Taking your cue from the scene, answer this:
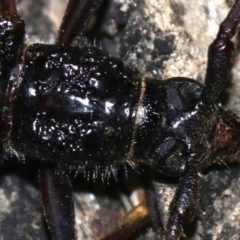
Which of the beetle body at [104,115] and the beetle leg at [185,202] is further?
the beetle body at [104,115]

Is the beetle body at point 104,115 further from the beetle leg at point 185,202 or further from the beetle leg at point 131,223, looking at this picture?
the beetle leg at point 131,223

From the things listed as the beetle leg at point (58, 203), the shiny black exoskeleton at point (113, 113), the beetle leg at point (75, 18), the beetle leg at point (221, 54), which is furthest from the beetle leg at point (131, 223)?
the beetle leg at point (75, 18)

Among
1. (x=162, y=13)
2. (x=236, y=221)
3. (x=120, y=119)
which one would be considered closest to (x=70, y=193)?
(x=120, y=119)

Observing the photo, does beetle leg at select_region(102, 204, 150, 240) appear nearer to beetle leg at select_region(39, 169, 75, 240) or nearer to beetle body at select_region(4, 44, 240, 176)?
beetle leg at select_region(39, 169, 75, 240)

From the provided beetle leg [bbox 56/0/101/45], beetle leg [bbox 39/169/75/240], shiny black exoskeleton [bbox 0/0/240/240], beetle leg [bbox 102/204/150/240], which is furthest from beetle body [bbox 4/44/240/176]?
beetle leg [bbox 102/204/150/240]

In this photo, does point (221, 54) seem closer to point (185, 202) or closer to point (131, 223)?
point (185, 202)

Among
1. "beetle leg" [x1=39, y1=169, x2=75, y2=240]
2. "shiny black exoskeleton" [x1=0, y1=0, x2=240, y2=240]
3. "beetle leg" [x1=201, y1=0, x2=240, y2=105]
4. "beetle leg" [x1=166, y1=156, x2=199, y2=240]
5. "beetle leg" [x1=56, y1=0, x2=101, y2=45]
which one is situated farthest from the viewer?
"beetle leg" [x1=56, y1=0, x2=101, y2=45]
